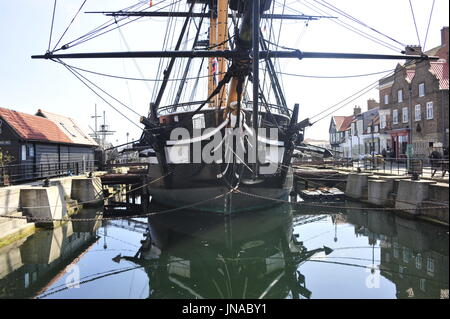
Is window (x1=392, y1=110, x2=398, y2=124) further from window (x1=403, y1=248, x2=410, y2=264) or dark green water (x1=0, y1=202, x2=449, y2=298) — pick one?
window (x1=403, y1=248, x2=410, y2=264)

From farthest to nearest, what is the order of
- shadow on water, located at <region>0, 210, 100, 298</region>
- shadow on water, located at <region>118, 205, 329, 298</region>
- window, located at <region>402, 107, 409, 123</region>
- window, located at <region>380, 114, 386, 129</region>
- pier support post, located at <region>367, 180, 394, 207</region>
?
window, located at <region>380, 114, 386, 129</region>, window, located at <region>402, 107, 409, 123</region>, pier support post, located at <region>367, 180, 394, 207</region>, shadow on water, located at <region>0, 210, 100, 298</region>, shadow on water, located at <region>118, 205, 329, 298</region>

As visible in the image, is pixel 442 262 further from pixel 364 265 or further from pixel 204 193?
pixel 204 193

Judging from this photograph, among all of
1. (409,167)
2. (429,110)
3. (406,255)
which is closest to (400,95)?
(429,110)

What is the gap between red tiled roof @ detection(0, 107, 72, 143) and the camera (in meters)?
17.1

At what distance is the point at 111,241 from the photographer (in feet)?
34.5

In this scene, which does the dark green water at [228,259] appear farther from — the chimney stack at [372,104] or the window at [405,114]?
the chimney stack at [372,104]

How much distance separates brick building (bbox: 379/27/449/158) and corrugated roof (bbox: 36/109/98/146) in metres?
22.7

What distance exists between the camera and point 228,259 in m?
8.22

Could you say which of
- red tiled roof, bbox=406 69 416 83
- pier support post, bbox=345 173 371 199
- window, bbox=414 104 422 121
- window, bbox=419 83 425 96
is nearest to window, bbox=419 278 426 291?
pier support post, bbox=345 173 371 199

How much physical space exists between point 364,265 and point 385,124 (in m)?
29.9

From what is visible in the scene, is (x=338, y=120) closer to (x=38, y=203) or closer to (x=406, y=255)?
(x=406, y=255)

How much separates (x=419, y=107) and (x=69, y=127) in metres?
28.1

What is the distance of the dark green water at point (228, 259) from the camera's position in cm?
641

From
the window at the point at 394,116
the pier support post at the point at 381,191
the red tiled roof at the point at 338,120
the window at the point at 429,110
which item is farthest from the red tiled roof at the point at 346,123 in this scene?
the pier support post at the point at 381,191
